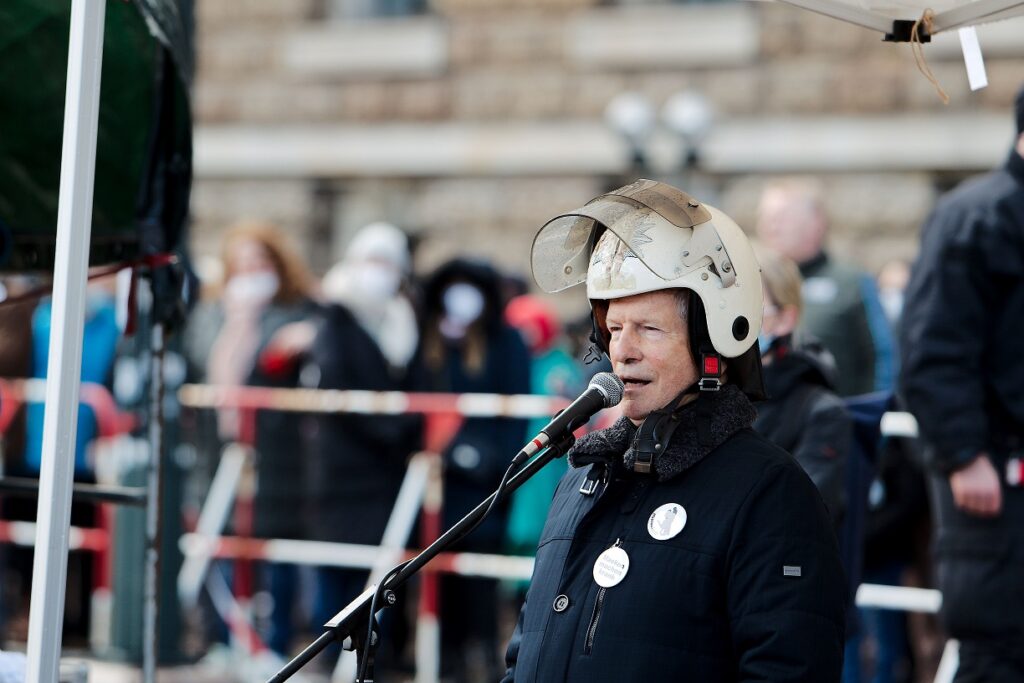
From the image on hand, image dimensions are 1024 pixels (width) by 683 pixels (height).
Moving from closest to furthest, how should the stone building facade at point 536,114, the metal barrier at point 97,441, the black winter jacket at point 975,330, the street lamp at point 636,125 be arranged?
the black winter jacket at point 975,330 → the metal barrier at point 97,441 → the street lamp at point 636,125 → the stone building facade at point 536,114

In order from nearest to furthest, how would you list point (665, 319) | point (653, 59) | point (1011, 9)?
1. point (665, 319)
2. point (1011, 9)
3. point (653, 59)

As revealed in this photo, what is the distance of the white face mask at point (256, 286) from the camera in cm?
855

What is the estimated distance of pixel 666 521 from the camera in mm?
2898

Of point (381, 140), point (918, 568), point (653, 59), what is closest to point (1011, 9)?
point (918, 568)

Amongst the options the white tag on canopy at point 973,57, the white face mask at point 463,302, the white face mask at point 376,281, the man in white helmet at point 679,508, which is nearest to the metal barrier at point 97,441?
the white face mask at point 376,281

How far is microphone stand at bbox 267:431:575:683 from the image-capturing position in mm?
2945

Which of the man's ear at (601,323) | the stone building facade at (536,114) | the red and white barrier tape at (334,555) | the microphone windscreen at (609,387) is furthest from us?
the stone building facade at (536,114)

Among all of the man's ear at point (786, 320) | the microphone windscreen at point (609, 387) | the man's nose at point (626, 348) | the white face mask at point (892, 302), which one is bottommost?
the microphone windscreen at point (609, 387)

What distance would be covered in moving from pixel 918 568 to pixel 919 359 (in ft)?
8.01

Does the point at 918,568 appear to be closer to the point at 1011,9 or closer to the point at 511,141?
the point at 1011,9

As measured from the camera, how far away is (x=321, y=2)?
16.0m

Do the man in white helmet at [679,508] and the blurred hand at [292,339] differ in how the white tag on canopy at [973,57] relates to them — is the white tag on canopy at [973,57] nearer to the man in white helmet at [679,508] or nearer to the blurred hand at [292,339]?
the man in white helmet at [679,508]

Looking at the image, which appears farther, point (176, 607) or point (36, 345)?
point (36, 345)

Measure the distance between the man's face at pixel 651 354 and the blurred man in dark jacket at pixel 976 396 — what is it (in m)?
1.84
